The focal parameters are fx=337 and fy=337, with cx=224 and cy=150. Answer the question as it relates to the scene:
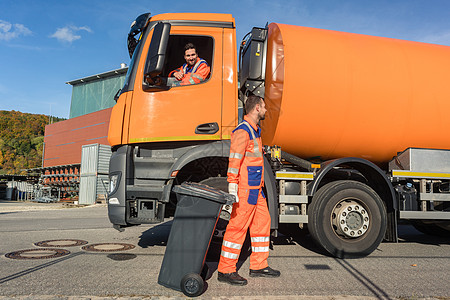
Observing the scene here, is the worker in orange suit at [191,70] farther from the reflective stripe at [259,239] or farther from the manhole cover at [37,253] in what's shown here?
the manhole cover at [37,253]

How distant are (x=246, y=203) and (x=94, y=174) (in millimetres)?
22509

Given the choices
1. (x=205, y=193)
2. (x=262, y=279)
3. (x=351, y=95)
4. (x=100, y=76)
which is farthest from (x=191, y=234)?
(x=100, y=76)

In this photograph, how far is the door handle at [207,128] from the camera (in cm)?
394

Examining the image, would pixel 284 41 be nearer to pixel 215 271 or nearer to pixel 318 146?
pixel 318 146

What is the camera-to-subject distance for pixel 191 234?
3.00 metres

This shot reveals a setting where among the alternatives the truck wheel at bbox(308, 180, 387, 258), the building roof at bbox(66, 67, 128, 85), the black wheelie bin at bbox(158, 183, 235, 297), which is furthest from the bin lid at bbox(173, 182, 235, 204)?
the building roof at bbox(66, 67, 128, 85)

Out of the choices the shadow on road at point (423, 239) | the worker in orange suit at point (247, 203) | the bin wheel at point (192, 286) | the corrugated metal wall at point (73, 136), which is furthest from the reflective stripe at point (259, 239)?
the corrugated metal wall at point (73, 136)

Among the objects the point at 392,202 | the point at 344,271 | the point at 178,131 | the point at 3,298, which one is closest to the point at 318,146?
the point at 392,202

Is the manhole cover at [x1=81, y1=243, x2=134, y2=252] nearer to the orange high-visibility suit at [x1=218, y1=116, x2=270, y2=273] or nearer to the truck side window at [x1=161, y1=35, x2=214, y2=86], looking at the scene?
the orange high-visibility suit at [x1=218, y1=116, x2=270, y2=273]

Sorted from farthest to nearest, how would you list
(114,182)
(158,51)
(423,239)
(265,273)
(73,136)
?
(73,136), (423,239), (114,182), (158,51), (265,273)

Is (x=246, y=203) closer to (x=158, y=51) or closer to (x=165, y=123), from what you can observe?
(x=165, y=123)

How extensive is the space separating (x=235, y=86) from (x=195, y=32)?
2.83 feet

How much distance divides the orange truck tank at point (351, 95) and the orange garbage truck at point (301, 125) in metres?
0.01

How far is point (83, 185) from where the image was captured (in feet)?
80.7
